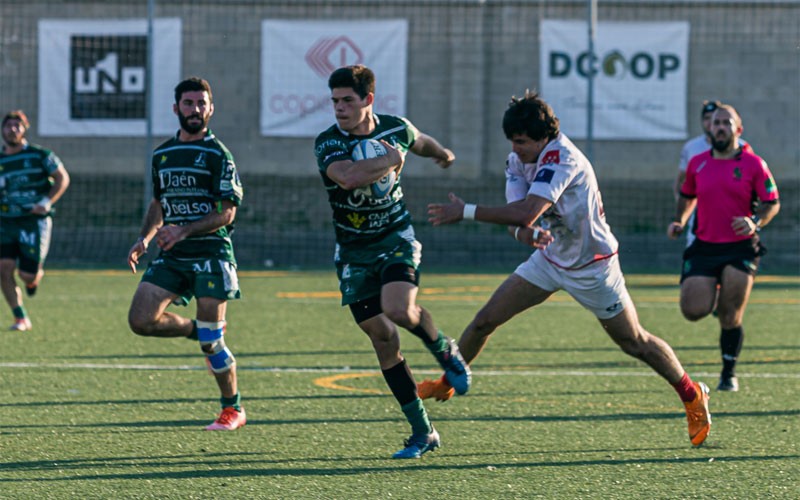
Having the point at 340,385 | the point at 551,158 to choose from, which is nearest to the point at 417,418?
the point at 551,158

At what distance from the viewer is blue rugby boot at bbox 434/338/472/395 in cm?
719

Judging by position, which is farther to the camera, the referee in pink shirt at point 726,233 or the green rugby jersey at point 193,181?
the referee in pink shirt at point 726,233

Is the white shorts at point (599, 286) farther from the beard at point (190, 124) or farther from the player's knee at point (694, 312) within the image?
the player's knee at point (694, 312)

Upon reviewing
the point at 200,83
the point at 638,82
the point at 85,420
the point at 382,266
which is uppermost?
the point at 638,82

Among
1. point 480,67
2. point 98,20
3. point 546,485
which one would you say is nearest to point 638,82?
point 480,67

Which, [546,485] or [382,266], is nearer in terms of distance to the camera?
[546,485]

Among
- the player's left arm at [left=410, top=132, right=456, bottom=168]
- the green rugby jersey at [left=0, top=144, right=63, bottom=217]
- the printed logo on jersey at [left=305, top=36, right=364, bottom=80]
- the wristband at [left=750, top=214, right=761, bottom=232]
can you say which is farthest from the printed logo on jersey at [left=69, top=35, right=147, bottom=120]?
the player's left arm at [left=410, top=132, right=456, bottom=168]

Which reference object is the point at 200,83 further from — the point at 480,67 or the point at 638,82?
the point at 480,67

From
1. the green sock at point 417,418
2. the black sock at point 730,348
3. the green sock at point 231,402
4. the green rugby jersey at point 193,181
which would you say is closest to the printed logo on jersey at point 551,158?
the green sock at point 417,418

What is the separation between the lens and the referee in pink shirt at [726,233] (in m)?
9.41

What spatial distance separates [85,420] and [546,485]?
9.85 feet

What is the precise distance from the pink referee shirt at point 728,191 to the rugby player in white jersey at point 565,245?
262 cm

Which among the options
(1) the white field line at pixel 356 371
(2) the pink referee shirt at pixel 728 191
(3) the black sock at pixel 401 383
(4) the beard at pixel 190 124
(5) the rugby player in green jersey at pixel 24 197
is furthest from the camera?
(5) the rugby player in green jersey at pixel 24 197

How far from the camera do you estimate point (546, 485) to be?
237 inches
